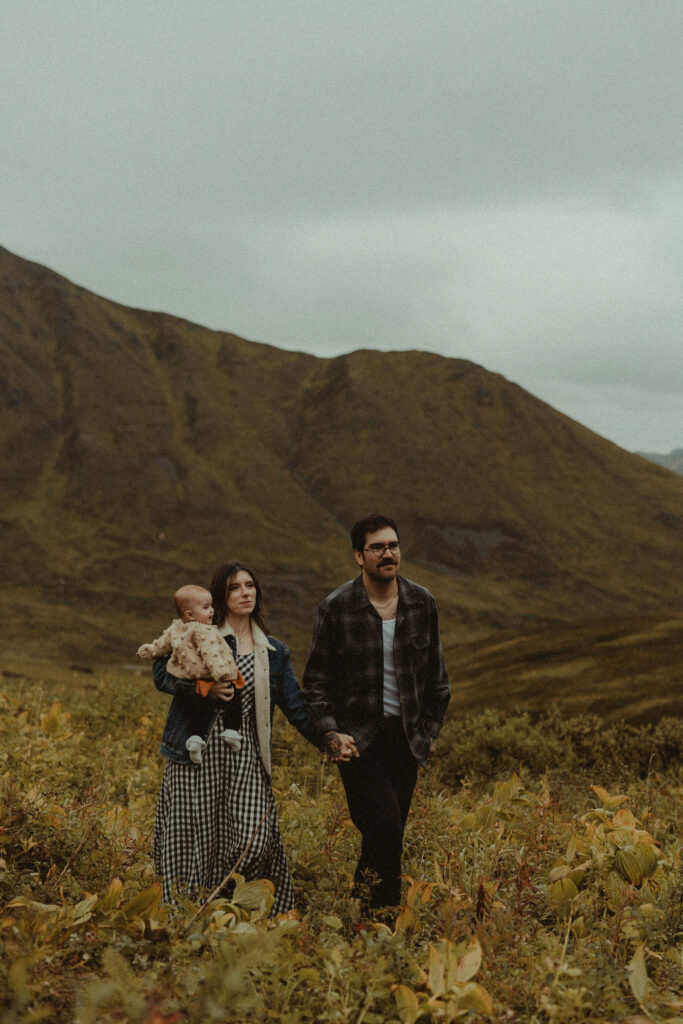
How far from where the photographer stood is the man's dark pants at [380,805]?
4.62 metres

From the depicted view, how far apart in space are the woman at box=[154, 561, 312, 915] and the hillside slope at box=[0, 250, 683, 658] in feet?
195

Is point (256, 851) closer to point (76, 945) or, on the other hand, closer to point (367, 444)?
point (76, 945)

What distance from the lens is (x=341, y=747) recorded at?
14.9ft

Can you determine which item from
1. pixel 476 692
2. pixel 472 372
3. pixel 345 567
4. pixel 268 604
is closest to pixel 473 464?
pixel 472 372

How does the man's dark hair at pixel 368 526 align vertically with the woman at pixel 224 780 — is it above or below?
above

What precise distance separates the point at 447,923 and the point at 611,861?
5.10ft

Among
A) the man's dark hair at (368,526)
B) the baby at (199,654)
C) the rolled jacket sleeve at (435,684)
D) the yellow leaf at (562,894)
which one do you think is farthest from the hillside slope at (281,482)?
the yellow leaf at (562,894)

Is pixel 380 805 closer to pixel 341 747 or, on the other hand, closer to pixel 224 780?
pixel 341 747

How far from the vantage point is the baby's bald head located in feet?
15.4

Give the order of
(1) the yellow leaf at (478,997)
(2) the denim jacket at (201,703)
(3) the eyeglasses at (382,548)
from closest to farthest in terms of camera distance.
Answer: (1) the yellow leaf at (478,997) < (2) the denim jacket at (201,703) < (3) the eyeglasses at (382,548)

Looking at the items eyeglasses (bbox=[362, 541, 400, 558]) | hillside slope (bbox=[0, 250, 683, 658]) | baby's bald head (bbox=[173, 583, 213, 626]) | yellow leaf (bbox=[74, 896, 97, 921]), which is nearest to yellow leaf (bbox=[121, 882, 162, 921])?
yellow leaf (bbox=[74, 896, 97, 921])

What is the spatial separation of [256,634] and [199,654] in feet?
1.40

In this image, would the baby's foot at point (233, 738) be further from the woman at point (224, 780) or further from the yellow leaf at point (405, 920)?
the yellow leaf at point (405, 920)

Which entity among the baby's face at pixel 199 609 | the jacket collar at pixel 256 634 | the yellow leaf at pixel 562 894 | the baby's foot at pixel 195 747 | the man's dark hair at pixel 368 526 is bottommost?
the yellow leaf at pixel 562 894
